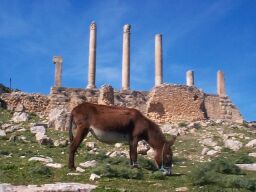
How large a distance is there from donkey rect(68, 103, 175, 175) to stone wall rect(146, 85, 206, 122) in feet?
77.5

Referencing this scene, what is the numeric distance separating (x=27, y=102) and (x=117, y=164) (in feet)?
72.8

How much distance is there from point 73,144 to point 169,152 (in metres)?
2.62

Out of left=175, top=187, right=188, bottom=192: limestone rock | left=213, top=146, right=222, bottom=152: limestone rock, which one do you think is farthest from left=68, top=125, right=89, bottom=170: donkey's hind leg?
left=213, top=146, right=222, bottom=152: limestone rock

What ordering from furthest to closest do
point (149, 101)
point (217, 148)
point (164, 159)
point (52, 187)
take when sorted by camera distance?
point (149, 101), point (217, 148), point (164, 159), point (52, 187)

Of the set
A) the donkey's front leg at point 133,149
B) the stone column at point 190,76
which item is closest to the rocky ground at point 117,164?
the donkey's front leg at point 133,149

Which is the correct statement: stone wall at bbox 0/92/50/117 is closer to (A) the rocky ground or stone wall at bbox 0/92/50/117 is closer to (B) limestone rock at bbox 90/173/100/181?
(A) the rocky ground

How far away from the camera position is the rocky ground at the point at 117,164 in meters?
10.9

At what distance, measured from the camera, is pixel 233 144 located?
26.1m

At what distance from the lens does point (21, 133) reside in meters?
26.3

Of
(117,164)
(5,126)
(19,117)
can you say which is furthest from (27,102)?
(117,164)

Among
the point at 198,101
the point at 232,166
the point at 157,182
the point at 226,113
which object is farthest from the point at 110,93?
the point at 157,182

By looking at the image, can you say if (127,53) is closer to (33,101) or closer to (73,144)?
(33,101)

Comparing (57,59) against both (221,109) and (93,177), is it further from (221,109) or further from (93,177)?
(93,177)

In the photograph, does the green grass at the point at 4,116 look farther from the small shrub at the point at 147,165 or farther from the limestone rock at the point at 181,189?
the limestone rock at the point at 181,189
